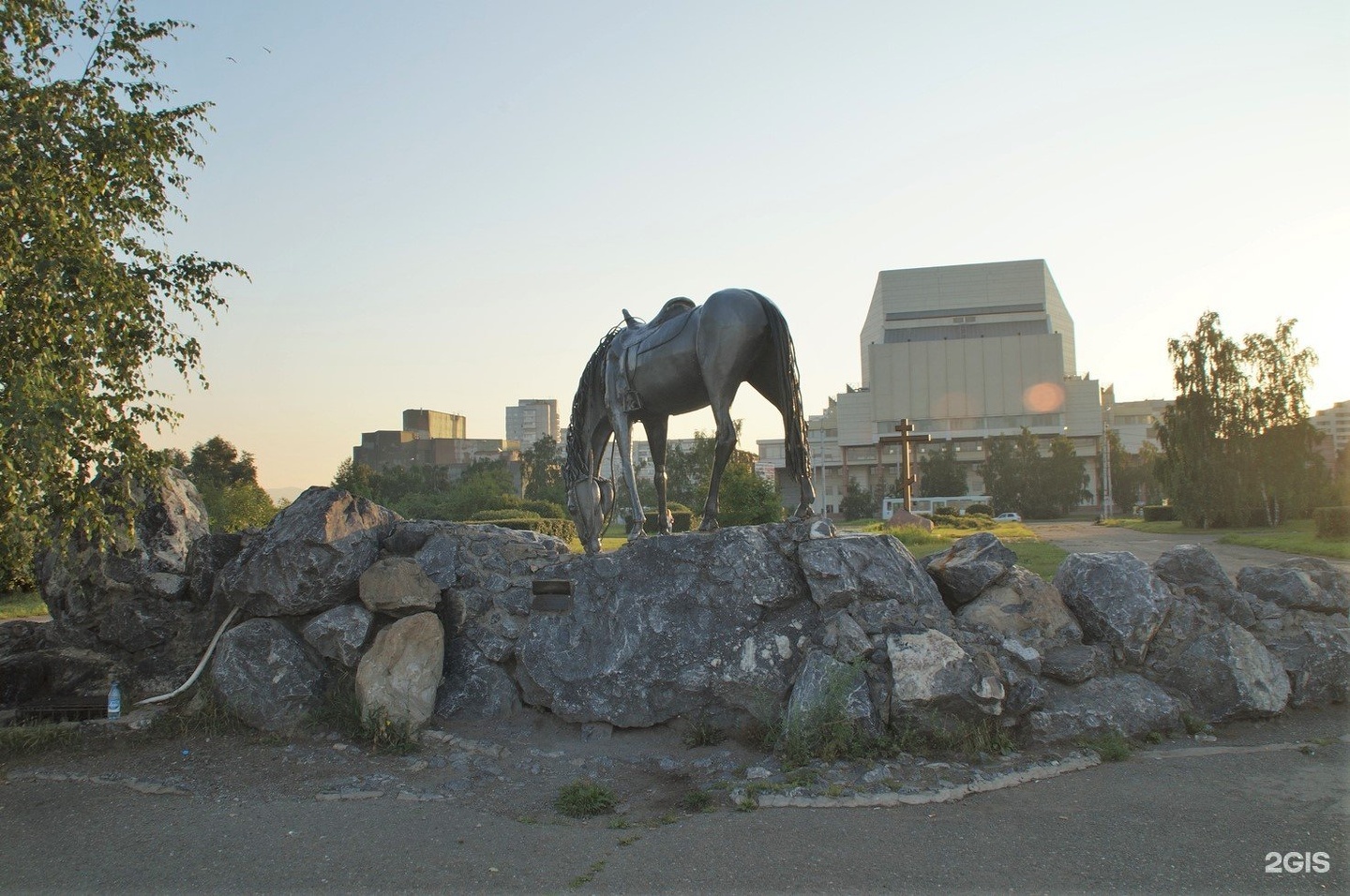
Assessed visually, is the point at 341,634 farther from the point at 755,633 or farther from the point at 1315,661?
the point at 1315,661

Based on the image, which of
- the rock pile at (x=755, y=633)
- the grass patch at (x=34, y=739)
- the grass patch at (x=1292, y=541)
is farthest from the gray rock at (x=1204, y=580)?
the grass patch at (x=1292, y=541)

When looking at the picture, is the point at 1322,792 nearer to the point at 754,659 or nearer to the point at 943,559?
the point at 943,559

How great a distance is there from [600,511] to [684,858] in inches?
191

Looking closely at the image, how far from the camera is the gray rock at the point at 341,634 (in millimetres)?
7367

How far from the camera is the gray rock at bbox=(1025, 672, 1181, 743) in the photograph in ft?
20.9

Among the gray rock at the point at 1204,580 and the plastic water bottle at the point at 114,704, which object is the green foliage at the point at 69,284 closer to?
the plastic water bottle at the point at 114,704

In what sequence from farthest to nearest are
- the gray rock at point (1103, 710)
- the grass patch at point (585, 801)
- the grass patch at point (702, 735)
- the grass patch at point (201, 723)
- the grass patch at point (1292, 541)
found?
the grass patch at point (1292, 541)
the grass patch at point (201, 723)
the grass patch at point (702, 735)
the gray rock at point (1103, 710)
the grass patch at point (585, 801)

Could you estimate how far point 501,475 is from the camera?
57.4 metres

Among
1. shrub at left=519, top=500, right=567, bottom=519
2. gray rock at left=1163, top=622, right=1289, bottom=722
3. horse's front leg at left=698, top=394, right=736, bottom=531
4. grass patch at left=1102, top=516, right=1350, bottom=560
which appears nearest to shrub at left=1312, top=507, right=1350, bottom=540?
grass patch at left=1102, top=516, right=1350, bottom=560

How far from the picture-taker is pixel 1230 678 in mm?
6742

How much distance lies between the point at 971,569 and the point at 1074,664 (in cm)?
106

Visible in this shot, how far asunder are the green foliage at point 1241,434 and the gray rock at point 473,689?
36.1m

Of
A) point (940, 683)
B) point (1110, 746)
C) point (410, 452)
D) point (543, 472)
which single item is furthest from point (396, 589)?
point (410, 452)

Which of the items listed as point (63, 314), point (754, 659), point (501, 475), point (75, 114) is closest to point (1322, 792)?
point (754, 659)
